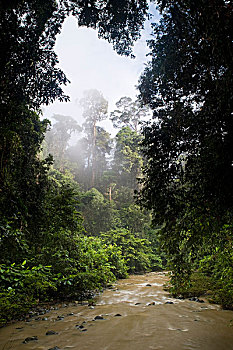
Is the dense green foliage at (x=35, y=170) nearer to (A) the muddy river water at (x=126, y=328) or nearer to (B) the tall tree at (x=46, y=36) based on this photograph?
(B) the tall tree at (x=46, y=36)

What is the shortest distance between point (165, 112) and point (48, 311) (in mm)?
5684

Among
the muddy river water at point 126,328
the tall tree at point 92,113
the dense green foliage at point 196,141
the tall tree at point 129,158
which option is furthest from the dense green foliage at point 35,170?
the tall tree at point 92,113

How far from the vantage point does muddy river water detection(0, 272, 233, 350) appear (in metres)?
3.26

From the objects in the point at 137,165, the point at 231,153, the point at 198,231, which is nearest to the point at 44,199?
the point at 198,231

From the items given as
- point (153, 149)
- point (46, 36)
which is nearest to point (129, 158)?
point (46, 36)

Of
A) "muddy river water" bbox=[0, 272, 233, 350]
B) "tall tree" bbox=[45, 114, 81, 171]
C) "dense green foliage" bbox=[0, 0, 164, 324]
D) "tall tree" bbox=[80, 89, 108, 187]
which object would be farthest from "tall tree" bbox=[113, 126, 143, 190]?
"muddy river water" bbox=[0, 272, 233, 350]

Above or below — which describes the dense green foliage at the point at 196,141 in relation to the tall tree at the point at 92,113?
below

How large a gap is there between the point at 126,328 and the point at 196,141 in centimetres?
373

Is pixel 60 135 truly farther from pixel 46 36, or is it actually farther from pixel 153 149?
pixel 153 149

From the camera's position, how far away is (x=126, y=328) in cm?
403

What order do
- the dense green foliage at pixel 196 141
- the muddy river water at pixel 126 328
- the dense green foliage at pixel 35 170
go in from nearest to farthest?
1. the dense green foliage at pixel 196 141
2. the muddy river water at pixel 126 328
3. the dense green foliage at pixel 35 170

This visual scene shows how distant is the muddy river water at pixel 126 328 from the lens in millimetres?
3256

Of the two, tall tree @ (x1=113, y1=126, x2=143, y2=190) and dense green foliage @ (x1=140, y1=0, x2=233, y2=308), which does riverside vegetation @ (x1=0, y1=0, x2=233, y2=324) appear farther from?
tall tree @ (x1=113, y1=126, x2=143, y2=190)

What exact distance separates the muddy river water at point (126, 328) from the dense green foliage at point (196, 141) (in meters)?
0.84
